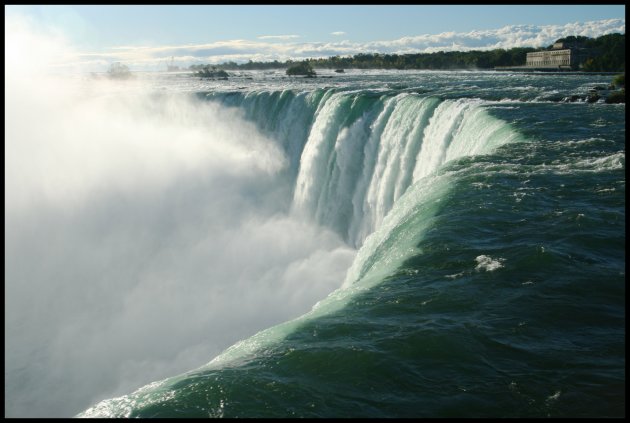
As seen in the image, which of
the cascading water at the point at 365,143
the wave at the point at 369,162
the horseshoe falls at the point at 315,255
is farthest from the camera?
the cascading water at the point at 365,143

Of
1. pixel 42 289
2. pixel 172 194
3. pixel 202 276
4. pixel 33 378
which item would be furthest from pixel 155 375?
pixel 172 194

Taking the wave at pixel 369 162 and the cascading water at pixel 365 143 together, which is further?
the cascading water at pixel 365 143

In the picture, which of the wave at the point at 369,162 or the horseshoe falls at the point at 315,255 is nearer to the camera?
the horseshoe falls at the point at 315,255

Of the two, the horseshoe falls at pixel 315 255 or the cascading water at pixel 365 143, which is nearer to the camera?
the horseshoe falls at pixel 315 255

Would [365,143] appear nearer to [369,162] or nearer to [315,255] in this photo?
[369,162]

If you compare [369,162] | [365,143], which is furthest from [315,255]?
[365,143]

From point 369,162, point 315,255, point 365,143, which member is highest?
point 365,143

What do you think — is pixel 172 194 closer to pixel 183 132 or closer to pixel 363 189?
pixel 183 132

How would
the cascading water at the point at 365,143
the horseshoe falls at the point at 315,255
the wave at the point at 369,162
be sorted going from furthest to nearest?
the cascading water at the point at 365,143 → the wave at the point at 369,162 → the horseshoe falls at the point at 315,255
